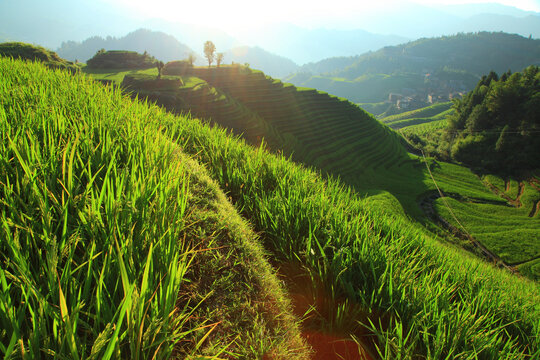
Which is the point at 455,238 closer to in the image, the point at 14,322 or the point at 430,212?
the point at 430,212

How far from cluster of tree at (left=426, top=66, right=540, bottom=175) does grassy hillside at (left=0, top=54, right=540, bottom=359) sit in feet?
195

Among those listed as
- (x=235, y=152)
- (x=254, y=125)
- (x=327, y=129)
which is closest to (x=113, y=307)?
(x=235, y=152)

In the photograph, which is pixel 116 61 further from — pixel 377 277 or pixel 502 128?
pixel 502 128

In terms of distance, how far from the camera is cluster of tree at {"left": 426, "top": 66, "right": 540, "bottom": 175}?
44.7 m

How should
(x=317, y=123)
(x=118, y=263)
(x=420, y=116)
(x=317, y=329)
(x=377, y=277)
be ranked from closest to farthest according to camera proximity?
1. (x=118, y=263)
2. (x=317, y=329)
3. (x=377, y=277)
4. (x=317, y=123)
5. (x=420, y=116)

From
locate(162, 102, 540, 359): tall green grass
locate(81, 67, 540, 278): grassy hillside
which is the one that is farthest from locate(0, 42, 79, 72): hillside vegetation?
locate(162, 102, 540, 359): tall green grass

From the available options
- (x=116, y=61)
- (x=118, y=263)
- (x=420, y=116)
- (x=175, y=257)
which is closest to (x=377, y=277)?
(x=175, y=257)

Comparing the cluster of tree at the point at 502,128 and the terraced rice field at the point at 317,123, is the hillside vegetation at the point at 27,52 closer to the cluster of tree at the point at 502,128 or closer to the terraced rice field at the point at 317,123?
the terraced rice field at the point at 317,123

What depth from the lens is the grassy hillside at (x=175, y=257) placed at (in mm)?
1211

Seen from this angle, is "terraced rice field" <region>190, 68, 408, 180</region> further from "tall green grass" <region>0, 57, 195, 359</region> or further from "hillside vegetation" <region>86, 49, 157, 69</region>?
"tall green grass" <region>0, 57, 195, 359</region>

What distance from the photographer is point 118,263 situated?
137cm

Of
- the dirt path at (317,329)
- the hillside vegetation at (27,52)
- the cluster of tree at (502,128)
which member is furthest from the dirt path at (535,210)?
the hillside vegetation at (27,52)

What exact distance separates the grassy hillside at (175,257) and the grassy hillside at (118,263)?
0.04 feet

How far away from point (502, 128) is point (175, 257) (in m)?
68.9
